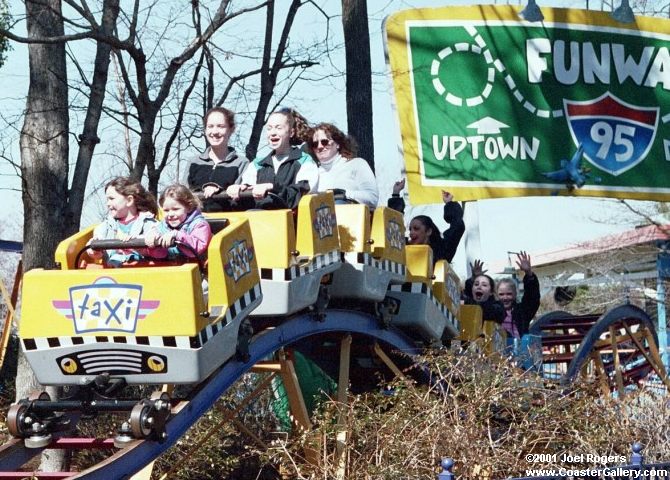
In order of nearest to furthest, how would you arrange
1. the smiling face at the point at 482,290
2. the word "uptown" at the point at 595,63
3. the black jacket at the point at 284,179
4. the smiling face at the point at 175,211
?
1. the smiling face at the point at 175,211
2. the black jacket at the point at 284,179
3. the smiling face at the point at 482,290
4. the word "uptown" at the point at 595,63

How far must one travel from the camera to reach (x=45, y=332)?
5773mm

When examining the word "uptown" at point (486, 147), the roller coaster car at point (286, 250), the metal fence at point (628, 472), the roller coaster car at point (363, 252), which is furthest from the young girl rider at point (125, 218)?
the word "uptown" at point (486, 147)

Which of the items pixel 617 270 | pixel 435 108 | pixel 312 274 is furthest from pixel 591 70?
pixel 617 270

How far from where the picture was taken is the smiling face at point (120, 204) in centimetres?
629

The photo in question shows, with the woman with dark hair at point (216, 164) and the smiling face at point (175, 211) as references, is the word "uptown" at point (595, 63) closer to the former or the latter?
the woman with dark hair at point (216, 164)

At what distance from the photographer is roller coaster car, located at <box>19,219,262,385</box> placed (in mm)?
5641

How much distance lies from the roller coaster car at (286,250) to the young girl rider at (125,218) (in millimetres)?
409

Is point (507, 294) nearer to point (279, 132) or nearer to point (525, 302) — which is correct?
point (525, 302)

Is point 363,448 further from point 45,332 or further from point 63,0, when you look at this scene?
point 63,0

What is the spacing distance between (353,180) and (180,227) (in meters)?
1.86

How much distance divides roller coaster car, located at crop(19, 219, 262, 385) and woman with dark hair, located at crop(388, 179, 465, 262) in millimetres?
3328

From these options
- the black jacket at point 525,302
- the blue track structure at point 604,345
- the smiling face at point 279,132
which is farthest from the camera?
the blue track structure at point 604,345

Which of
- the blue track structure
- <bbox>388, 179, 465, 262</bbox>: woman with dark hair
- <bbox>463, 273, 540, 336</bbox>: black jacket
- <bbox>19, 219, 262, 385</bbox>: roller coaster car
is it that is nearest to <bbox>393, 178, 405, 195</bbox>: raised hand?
<bbox>388, 179, 465, 262</bbox>: woman with dark hair

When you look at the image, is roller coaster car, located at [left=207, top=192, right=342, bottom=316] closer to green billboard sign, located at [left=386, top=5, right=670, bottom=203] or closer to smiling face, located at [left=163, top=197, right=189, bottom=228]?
smiling face, located at [left=163, top=197, right=189, bottom=228]
